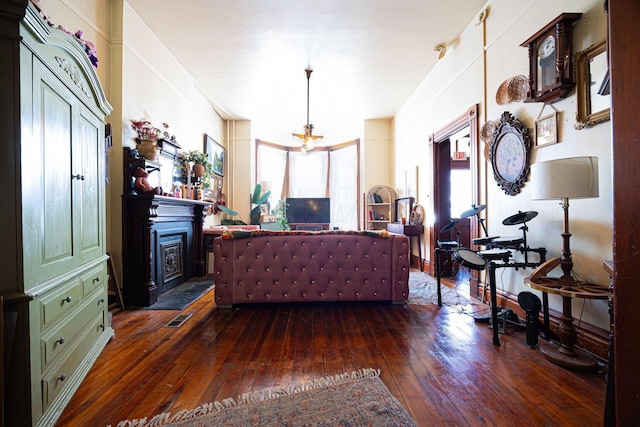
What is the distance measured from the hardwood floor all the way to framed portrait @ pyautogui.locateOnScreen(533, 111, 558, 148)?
1580 mm

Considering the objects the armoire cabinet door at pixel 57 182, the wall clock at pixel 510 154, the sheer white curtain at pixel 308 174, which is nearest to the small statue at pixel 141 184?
the armoire cabinet door at pixel 57 182

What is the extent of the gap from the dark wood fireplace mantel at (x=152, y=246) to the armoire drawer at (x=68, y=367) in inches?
43.6

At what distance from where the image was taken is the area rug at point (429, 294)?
128 inches

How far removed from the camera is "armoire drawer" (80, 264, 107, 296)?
183cm

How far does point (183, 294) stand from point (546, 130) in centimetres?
407

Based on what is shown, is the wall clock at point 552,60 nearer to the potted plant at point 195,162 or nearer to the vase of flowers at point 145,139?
the vase of flowers at point 145,139

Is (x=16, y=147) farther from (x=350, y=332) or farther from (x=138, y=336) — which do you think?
(x=350, y=332)

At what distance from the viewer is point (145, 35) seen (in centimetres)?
348

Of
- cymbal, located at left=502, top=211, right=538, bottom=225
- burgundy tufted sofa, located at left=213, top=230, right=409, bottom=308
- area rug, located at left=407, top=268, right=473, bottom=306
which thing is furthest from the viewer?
area rug, located at left=407, top=268, right=473, bottom=306

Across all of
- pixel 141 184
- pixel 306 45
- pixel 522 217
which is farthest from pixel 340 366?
pixel 306 45

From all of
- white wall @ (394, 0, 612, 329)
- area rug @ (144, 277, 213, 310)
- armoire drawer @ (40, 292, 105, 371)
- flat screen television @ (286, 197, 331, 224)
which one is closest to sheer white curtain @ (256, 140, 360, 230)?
flat screen television @ (286, 197, 331, 224)

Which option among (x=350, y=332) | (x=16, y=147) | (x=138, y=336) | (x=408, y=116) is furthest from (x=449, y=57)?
(x=138, y=336)

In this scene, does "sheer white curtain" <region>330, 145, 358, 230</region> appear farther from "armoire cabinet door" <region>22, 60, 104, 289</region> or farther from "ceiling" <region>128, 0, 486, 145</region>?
"armoire cabinet door" <region>22, 60, 104, 289</region>

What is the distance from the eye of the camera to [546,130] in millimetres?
2414
